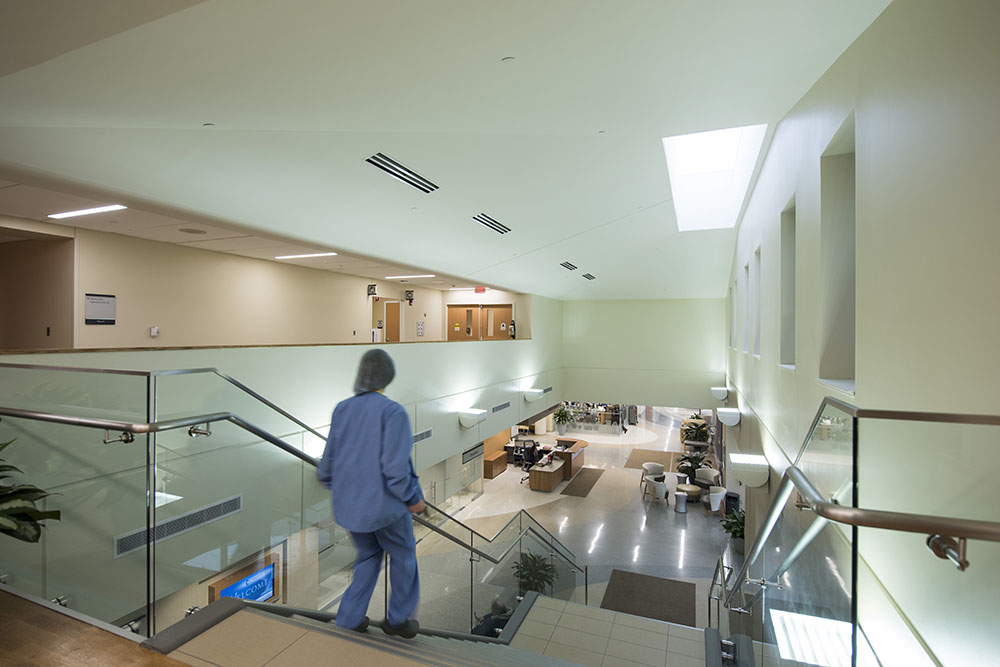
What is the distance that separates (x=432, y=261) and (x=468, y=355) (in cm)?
235

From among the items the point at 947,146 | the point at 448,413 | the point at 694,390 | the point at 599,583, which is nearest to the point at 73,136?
the point at 947,146

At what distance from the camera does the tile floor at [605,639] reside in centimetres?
458

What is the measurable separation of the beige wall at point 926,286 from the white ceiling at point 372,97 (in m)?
0.71

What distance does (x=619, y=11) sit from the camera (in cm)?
272

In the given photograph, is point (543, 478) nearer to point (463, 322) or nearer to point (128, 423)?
point (463, 322)

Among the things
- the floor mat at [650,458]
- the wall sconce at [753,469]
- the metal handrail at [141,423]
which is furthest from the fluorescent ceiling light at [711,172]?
the floor mat at [650,458]

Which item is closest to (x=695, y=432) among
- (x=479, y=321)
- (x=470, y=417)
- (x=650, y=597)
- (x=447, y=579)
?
(x=479, y=321)

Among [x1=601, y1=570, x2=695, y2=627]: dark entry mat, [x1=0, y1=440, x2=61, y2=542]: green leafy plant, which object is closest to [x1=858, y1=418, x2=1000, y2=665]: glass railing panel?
[x1=0, y1=440, x2=61, y2=542]: green leafy plant

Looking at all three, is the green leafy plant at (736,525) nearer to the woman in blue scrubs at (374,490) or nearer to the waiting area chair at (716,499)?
the waiting area chair at (716,499)

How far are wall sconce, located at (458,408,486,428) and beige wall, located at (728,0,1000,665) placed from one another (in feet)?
24.7

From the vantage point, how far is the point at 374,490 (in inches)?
88.9

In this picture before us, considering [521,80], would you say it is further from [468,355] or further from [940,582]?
[468,355]

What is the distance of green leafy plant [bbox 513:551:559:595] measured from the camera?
606cm

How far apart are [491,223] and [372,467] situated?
611cm
